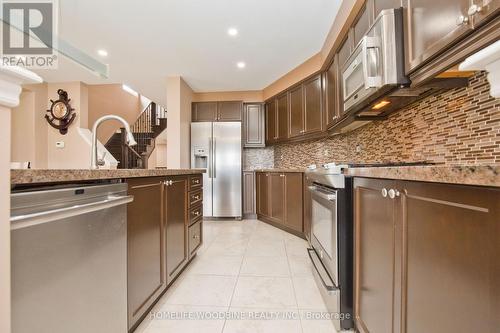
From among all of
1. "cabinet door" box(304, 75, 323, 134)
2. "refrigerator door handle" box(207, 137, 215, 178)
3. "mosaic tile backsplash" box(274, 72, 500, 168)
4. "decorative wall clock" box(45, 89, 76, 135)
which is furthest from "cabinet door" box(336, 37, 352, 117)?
"decorative wall clock" box(45, 89, 76, 135)

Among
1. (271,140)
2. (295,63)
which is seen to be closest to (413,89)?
(295,63)

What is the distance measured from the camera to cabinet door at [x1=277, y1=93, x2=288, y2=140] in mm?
4152

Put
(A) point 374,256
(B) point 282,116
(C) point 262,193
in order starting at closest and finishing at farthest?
(A) point 374,256, (B) point 282,116, (C) point 262,193

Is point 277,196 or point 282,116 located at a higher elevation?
point 282,116

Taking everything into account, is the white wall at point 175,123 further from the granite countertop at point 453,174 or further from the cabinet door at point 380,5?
the granite countertop at point 453,174

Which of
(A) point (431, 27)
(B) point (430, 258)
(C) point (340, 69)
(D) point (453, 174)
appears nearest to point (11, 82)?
(D) point (453, 174)

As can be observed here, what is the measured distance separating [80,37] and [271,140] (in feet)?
10.8

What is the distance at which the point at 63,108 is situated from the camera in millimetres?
4352

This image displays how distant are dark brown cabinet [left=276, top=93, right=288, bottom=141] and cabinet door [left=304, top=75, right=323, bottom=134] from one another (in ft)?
1.88

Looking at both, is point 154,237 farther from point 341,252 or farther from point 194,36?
point 194,36

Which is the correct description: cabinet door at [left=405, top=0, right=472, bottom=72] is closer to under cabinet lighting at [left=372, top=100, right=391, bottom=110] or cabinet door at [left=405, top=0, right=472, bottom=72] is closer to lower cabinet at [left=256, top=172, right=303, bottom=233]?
under cabinet lighting at [left=372, top=100, right=391, bottom=110]

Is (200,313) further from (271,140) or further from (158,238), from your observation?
(271,140)

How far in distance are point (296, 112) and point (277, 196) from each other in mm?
1463

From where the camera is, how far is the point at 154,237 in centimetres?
153
